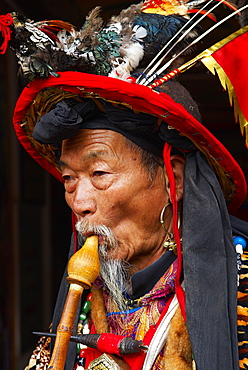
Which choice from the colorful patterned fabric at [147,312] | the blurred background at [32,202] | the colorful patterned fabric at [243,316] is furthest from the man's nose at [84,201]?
the blurred background at [32,202]

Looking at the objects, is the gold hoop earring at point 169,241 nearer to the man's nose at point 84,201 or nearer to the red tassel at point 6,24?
the man's nose at point 84,201

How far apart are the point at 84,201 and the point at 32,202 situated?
1765 mm

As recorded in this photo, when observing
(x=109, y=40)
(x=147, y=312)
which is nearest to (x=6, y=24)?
(x=109, y=40)

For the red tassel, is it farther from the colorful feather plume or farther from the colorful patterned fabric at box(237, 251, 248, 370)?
the colorful patterned fabric at box(237, 251, 248, 370)

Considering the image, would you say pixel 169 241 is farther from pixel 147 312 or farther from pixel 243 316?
pixel 243 316

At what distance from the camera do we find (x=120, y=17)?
2.22 meters

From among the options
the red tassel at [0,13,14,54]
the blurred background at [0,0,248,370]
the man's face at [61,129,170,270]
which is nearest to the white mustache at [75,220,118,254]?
the man's face at [61,129,170,270]

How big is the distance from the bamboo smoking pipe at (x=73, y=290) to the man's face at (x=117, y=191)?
13 centimetres

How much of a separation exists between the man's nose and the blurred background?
1382 millimetres

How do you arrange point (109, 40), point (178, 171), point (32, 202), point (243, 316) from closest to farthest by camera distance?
point (243, 316), point (109, 40), point (178, 171), point (32, 202)

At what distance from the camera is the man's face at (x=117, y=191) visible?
7.02 feet

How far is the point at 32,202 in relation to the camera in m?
3.85

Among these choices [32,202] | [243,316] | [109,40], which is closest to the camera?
[243,316]

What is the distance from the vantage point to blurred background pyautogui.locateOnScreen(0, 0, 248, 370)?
11.6 feet
